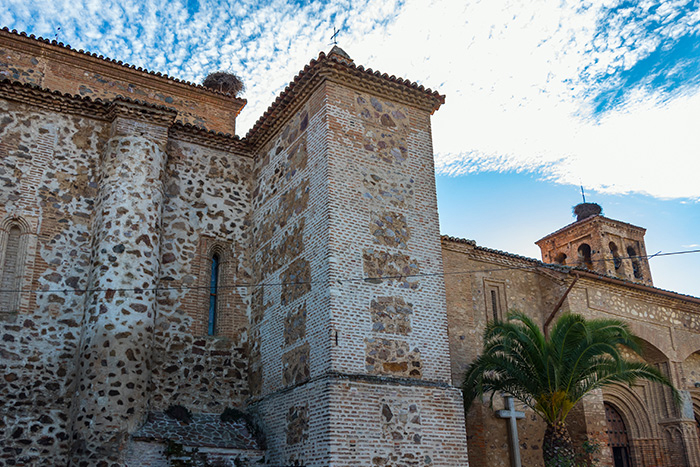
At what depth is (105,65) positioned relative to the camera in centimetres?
1563

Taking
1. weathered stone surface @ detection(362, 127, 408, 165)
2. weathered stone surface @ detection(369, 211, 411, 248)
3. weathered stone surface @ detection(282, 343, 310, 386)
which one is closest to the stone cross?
weathered stone surface @ detection(369, 211, 411, 248)

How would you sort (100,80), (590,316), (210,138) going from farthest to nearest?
(590,316) < (100,80) < (210,138)

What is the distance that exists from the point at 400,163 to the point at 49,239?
6.35 m

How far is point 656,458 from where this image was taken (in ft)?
56.7

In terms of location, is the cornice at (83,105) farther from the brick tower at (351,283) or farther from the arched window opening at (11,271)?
the arched window opening at (11,271)

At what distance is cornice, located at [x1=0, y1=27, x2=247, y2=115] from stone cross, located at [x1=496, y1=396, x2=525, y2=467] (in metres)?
9.93

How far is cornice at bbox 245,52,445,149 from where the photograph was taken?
12.0 meters

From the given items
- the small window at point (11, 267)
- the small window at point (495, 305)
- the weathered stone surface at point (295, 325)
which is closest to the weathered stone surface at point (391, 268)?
the weathered stone surface at point (295, 325)

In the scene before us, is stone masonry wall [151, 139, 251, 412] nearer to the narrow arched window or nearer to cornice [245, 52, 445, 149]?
the narrow arched window

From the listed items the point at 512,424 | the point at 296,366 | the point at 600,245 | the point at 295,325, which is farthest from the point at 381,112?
the point at 600,245

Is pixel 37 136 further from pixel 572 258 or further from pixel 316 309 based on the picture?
pixel 572 258

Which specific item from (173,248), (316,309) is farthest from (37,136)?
(316,309)

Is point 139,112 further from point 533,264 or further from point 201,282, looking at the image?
point 533,264

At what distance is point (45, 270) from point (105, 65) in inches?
244
